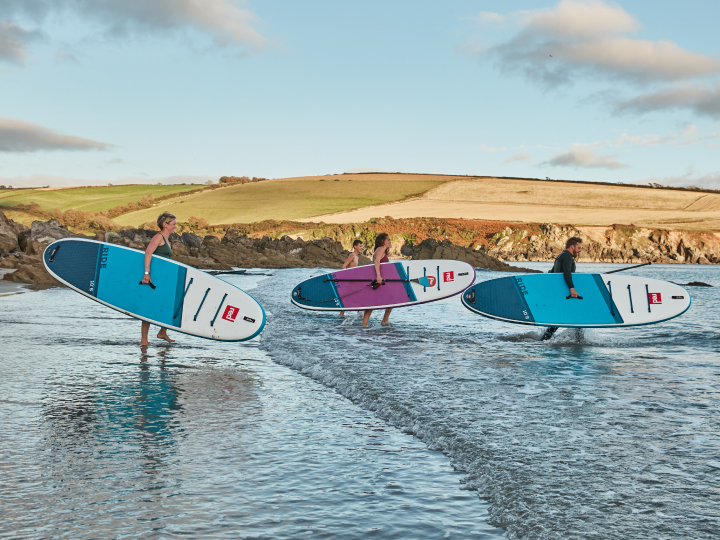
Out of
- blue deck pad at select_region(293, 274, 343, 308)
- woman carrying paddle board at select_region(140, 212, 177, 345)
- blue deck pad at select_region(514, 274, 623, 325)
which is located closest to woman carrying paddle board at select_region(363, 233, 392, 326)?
blue deck pad at select_region(293, 274, 343, 308)

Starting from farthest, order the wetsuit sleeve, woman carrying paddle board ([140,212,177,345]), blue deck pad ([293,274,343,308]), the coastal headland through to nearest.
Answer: the coastal headland < blue deck pad ([293,274,343,308]) < the wetsuit sleeve < woman carrying paddle board ([140,212,177,345])

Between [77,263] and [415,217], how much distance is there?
189 feet

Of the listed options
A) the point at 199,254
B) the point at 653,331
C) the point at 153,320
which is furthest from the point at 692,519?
the point at 199,254

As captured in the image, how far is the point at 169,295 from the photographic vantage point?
9039mm

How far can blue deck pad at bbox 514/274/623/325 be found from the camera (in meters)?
10.6

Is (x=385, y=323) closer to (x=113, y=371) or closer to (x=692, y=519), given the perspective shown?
(x=113, y=371)

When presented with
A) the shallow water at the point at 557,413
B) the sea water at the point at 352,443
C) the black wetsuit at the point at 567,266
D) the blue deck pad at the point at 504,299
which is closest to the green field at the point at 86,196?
the blue deck pad at the point at 504,299

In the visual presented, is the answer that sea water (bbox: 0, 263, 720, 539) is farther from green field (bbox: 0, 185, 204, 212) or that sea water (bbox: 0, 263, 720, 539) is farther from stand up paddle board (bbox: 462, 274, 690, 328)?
green field (bbox: 0, 185, 204, 212)

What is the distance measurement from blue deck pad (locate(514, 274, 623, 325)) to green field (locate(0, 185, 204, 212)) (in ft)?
252

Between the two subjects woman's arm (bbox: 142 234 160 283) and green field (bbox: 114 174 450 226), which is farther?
green field (bbox: 114 174 450 226)

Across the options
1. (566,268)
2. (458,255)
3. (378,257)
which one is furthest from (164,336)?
(458,255)

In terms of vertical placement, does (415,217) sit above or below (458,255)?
above

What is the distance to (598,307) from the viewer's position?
10672 millimetres

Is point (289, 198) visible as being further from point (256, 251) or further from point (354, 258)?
point (354, 258)
